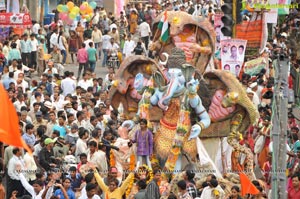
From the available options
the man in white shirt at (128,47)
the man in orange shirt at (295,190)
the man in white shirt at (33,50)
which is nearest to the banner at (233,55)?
the man in orange shirt at (295,190)

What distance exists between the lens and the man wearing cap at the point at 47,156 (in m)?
24.0

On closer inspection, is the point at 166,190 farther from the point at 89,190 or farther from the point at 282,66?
the point at 282,66

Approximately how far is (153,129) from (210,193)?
4109 millimetres

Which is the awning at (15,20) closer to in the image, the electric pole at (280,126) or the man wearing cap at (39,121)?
the man wearing cap at (39,121)

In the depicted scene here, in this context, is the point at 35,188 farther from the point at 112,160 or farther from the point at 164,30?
the point at 164,30

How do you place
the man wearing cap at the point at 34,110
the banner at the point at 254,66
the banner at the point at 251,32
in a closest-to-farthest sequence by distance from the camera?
the man wearing cap at the point at 34,110
the banner at the point at 254,66
the banner at the point at 251,32

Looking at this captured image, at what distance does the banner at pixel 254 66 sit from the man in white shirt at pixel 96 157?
7582mm

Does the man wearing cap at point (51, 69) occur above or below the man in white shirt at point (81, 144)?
below

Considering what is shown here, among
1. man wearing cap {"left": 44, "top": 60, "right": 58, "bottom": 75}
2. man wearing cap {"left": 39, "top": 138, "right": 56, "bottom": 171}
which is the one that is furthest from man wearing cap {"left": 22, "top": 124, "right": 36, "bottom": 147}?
man wearing cap {"left": 44, "top": 60, "right": 58, "bottom": 75}

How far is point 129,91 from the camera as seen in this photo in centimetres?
2608

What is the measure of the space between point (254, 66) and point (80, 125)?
530cm

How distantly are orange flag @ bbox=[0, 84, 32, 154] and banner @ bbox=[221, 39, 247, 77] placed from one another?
15.0m

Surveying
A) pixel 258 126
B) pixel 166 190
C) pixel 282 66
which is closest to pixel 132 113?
pixel 258 126

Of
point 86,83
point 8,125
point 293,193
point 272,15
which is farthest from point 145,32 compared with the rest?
point 8,125
